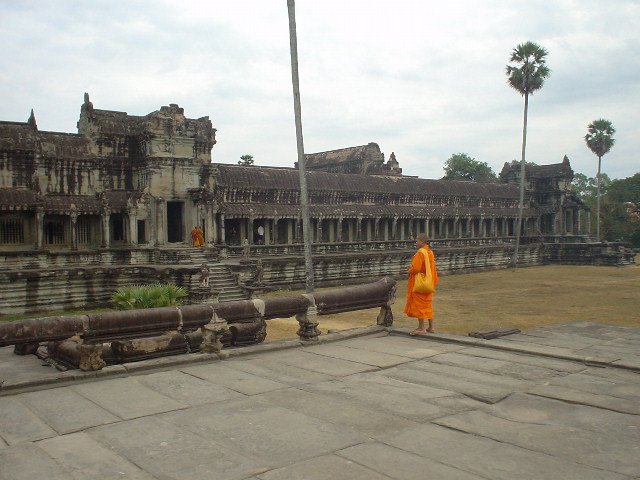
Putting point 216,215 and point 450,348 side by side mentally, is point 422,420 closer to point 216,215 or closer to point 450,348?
point 450,348

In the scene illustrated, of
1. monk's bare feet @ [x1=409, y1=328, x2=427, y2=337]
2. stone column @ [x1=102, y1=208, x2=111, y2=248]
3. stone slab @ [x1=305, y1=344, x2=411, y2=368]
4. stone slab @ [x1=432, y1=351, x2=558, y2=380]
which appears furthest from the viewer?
stone column @ [x1=102, y1=208, x2=111, y2=248]

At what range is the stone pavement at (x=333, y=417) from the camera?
4.60 meters

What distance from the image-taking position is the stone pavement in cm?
460

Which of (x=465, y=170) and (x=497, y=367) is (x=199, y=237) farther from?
(x=465, y=170)

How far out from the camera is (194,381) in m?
7.27

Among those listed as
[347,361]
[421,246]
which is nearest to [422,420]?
[347,361]

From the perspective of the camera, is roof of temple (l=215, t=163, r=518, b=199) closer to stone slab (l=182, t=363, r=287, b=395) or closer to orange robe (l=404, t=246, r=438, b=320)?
orange robe (l=404, t=246, r=438, b=320)

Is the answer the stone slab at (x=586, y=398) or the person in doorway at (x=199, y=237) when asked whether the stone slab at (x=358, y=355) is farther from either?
the person in doorway at (x=199, y=237)

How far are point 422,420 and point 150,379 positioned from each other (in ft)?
11.8

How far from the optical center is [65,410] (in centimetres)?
603

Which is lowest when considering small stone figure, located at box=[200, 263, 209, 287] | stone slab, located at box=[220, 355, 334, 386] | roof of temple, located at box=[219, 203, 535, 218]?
stone slab, located at box=[220, 355, 334, 386]

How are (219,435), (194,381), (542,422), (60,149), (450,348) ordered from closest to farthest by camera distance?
(219,435) < (542,422) < (194,381) < (450,348) < (60,149)

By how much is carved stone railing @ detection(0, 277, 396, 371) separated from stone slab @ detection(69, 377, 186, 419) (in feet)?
1.84

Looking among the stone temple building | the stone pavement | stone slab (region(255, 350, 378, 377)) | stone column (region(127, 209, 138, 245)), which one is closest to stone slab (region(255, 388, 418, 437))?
the stone pavement
